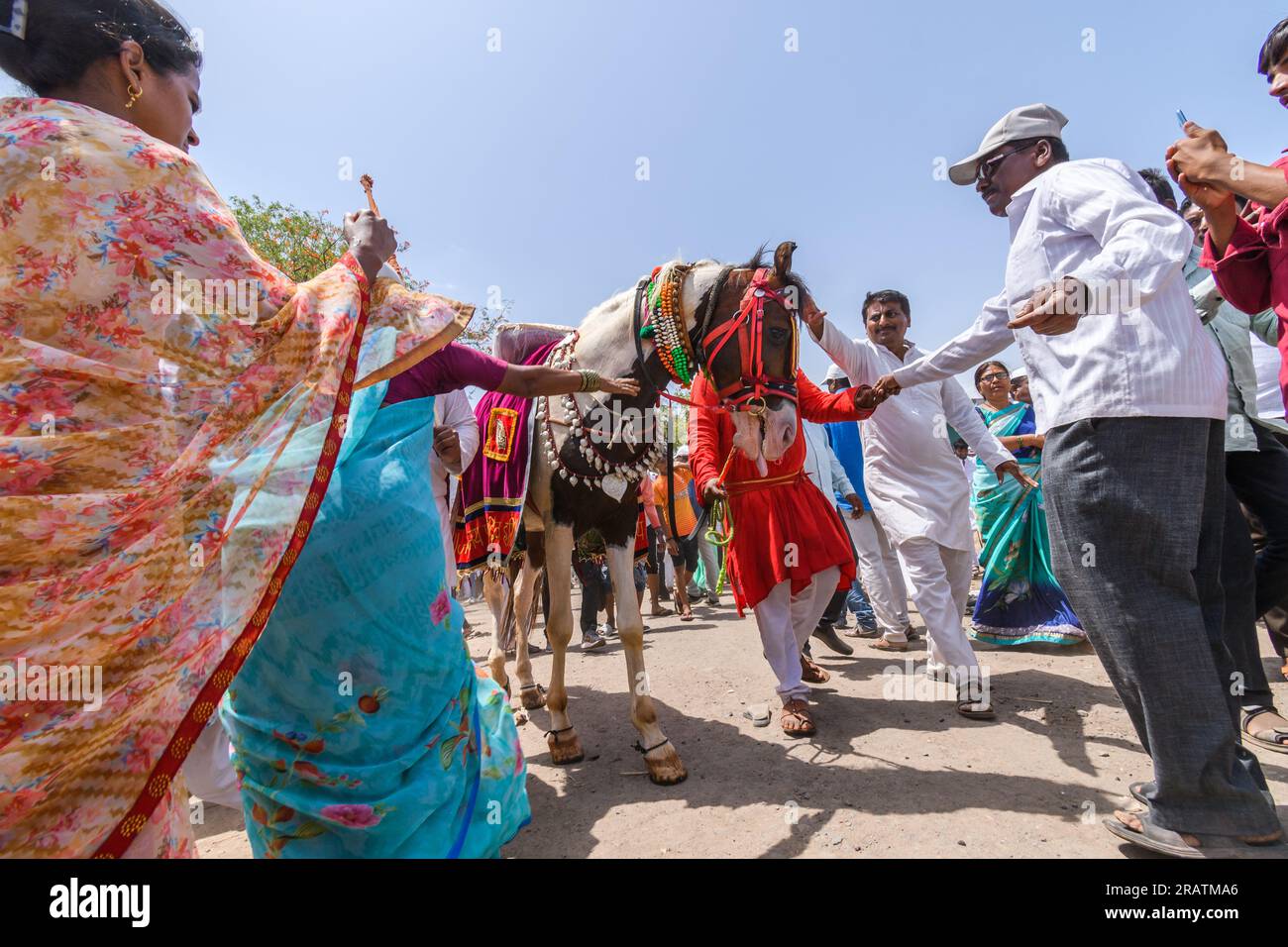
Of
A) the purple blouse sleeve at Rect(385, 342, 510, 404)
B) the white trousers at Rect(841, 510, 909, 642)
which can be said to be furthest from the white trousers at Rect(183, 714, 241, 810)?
the white trousers at Rect(841, 510, 909, 642)

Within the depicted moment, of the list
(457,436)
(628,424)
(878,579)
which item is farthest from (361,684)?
(878,579)

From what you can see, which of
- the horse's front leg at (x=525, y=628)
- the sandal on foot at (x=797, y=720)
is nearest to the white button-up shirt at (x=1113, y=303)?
the sandal on foot at (x=797, y=720)

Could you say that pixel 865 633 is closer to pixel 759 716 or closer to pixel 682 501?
pixel 759 716

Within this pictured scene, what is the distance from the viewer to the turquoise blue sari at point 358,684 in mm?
1830

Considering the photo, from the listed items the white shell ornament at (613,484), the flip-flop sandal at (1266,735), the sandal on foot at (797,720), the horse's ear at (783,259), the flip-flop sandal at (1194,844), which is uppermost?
the horse's ear at (783,259)

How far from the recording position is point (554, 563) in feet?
11.6

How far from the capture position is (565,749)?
3398mm

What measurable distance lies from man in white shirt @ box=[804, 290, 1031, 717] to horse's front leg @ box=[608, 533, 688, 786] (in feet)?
5.83

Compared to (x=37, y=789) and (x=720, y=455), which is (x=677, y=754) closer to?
(x=720, y=455)

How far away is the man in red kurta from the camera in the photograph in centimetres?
362

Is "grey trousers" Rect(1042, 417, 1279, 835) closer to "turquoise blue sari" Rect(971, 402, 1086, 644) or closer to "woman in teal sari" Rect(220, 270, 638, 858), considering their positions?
"woman in teal sari" Rect(220, 270, 638, 858)

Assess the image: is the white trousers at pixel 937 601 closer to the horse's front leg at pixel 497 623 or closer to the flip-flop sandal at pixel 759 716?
the flip-flop sandal at pixel 759 716

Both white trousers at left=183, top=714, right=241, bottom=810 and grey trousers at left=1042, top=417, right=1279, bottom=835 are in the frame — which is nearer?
grey trousers at left=1042, top=417, right=1279, bottom=835

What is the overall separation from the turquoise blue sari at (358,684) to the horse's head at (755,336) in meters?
1.71
